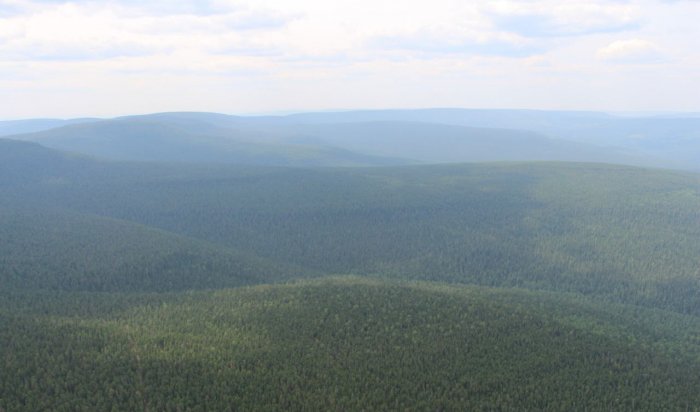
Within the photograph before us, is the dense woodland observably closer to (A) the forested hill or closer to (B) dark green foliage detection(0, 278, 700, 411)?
(B) dark green foliage detection(0, 278, 700, 411)

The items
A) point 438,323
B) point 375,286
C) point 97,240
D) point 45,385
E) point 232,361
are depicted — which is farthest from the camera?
point 97,240

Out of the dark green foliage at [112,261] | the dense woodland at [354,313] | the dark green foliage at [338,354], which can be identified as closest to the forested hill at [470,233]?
the dense woodland at [354,313]

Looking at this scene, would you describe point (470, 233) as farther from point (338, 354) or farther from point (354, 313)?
point (338, 354)

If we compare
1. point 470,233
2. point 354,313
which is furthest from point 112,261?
point 470,233

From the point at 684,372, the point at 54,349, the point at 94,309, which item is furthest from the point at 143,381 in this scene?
the point at 684,372

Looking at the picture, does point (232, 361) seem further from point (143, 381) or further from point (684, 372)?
point (684, 372)

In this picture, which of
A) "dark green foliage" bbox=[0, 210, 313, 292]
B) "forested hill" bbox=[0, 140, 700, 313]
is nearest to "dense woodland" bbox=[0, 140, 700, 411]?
"dark green foliage" bbox=[0, 210, 313, 292]

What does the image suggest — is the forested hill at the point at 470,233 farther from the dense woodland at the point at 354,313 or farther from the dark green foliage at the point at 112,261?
the dark green foliage at the point at 112,261

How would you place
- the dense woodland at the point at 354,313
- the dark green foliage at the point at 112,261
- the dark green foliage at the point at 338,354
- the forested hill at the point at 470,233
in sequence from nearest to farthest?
the dark green foliage at the point at 338,354
the dense woodland at the point at 354,313
the dark green foliage at the point at 112,261
the forested hill at the point at 470,233
